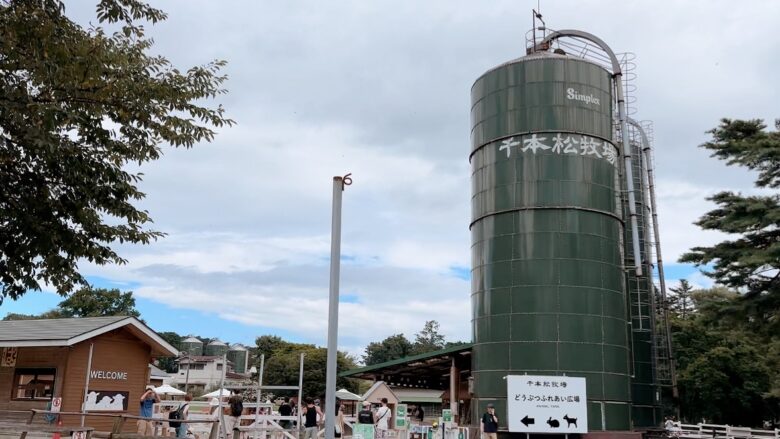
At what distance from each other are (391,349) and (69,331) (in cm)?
8687

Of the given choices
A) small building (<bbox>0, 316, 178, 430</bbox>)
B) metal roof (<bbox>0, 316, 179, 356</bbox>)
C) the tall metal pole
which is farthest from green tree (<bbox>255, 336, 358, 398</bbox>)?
the tall metal pole

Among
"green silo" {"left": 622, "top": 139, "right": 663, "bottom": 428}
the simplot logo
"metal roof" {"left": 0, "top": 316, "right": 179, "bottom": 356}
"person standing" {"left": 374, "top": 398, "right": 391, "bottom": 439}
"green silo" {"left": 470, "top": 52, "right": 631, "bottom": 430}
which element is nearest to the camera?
"metal roof" {"left": 0, "top": 316, "right": 179, "bottom": 356}

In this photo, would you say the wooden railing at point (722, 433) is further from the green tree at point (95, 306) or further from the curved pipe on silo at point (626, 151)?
the green tree at point (95, 306)

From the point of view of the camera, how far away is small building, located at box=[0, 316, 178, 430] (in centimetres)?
1972

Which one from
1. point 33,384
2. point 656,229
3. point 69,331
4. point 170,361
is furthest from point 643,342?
point 170,361

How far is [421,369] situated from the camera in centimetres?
3550

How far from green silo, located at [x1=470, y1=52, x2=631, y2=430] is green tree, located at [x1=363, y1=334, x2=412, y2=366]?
250ft

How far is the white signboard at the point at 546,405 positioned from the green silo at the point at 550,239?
2.05m

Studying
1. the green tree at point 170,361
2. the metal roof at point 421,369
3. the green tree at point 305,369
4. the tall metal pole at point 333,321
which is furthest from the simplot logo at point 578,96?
the green tree at point 170,361

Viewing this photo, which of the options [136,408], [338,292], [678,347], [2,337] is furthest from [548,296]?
[678,347]

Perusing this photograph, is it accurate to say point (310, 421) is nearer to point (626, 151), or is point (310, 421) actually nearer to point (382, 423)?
point (382, 423)

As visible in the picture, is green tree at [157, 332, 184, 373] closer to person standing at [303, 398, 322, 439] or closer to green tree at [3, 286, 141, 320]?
green tree at [3, 286, 141, 320]

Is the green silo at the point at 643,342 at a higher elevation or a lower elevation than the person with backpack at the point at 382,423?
higher

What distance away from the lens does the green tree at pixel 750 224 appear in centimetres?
2206
